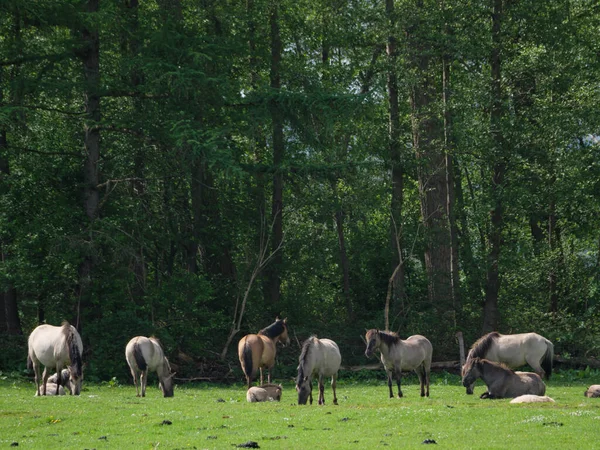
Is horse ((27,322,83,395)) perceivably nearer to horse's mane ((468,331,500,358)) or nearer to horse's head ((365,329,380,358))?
horse's head ((365,329,380,358))

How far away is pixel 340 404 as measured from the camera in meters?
18.9

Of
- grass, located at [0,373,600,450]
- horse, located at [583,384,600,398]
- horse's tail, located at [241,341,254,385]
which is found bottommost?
horse, located at [583,384,600,398]

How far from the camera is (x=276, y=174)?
32.2 m

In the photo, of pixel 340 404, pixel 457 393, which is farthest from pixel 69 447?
pixel 457 393

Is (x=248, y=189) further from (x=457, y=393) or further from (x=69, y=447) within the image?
(x=69, y=447)

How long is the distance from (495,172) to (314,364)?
653 inches

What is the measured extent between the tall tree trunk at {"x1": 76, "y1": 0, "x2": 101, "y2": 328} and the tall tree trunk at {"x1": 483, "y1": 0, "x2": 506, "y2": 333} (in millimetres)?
14258

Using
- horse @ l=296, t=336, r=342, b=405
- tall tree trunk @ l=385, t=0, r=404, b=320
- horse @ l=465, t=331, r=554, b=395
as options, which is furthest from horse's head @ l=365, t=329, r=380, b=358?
tall tree trunk @ l=385, t=0, r=404, b=320

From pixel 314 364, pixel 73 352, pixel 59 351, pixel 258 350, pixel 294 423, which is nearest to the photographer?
pixel 294 423

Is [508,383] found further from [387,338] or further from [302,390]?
[302,390]

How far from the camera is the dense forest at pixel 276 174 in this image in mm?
29578

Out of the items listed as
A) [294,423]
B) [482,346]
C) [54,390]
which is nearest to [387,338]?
[482,346]

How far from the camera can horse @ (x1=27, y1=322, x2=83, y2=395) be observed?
21.0 meters

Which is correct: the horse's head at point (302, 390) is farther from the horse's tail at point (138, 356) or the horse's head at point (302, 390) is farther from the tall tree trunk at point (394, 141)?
the tall tree trunk at point (394, 141)
